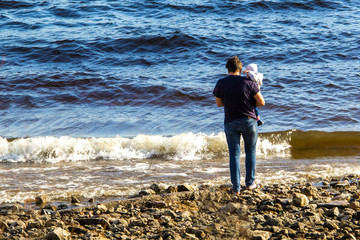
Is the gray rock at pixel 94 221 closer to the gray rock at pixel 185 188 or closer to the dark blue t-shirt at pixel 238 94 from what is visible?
the gray rock at pixel 185 188

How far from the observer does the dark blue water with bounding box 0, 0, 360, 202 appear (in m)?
8.59

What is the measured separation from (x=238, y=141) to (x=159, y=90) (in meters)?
7.36

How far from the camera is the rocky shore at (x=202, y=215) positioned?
15.5 ft

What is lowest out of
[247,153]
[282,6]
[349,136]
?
[349,136]

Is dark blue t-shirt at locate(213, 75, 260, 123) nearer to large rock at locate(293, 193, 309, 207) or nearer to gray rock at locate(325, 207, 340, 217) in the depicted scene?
large rock at locate(293, 193, 309, 207)

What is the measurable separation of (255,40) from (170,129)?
26.8 feet

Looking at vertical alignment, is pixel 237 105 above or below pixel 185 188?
above

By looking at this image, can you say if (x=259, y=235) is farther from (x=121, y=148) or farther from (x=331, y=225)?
(x=121, y=148)

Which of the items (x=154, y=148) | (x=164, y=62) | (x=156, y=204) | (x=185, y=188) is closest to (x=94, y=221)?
(x=156, y=204)

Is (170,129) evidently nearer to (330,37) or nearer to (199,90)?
(199,90)

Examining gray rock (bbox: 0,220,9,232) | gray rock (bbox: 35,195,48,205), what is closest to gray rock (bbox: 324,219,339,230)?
gray rock (bbox: 0,220,9,232)

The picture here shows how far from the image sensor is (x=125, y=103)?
13.0 meters

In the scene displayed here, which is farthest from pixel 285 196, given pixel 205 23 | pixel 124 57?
pixel 205 23

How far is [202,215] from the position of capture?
5410 mm
